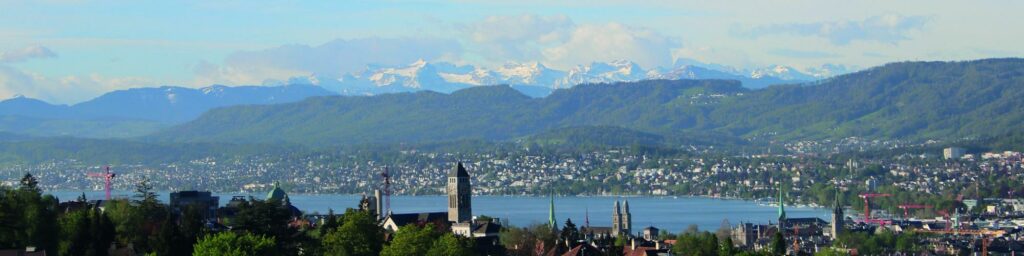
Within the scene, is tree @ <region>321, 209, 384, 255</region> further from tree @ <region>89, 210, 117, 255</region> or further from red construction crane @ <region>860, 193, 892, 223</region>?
red construction crane @ <region>860, 193, 892, 223</region>

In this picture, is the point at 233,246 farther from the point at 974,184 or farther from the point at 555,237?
the point at 974,184

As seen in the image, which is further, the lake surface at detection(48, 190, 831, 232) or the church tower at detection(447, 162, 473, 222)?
the lake surface at detection(48, 190, 831, 232)

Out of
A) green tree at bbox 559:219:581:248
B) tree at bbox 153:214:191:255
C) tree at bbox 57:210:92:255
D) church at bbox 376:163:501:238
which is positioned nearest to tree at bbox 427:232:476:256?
tree at bbox 153:214:191:255

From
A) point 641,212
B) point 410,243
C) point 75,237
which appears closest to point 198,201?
point 410,243

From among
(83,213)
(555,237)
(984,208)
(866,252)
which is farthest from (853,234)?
(83,213)

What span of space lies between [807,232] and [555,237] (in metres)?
42.9

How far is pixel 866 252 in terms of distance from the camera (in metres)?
105

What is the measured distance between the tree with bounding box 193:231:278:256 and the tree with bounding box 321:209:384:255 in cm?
495

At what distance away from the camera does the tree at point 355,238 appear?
6400 centimetres

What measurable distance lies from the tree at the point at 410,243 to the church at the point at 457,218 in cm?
1521

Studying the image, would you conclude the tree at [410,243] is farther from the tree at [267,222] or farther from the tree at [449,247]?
the tree at [267,222]

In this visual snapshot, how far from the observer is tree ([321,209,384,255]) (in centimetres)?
6400

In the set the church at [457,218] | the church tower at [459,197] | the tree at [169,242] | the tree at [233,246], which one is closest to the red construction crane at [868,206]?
the church tower at [459,197]

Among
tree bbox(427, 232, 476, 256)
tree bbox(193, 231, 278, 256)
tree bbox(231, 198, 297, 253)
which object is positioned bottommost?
tree bbox(427, 232, 476, 256)
